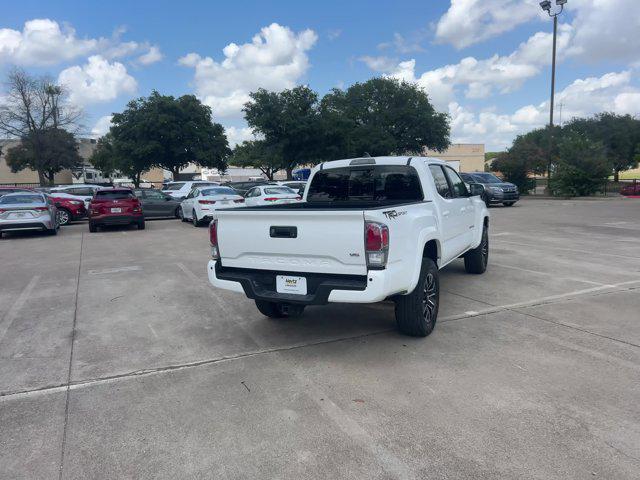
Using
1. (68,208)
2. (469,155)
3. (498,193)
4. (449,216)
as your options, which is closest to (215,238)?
(449,216)

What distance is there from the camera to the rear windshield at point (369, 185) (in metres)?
5.88

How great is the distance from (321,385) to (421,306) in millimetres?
1415

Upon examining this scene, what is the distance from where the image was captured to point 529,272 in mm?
8414

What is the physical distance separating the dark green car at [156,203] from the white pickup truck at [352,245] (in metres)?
16.7

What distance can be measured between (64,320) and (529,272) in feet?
23.7

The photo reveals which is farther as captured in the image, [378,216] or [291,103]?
[291,103]

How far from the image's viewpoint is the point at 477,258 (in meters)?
8.12

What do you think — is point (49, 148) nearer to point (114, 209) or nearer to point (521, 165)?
point (114, 209)

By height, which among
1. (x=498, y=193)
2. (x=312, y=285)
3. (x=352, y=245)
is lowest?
(x=312, y=285)

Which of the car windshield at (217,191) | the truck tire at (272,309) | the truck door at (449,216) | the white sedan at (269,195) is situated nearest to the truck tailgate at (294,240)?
the truck tire at (272,309)

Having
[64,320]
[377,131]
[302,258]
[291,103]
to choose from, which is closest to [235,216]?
[302,258]

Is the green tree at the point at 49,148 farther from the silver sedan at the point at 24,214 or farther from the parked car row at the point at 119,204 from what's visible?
the silver sedan at the point at 24,214

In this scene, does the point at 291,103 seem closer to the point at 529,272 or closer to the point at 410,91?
the point at 410,91

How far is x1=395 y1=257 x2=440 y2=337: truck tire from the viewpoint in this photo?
192 inches
